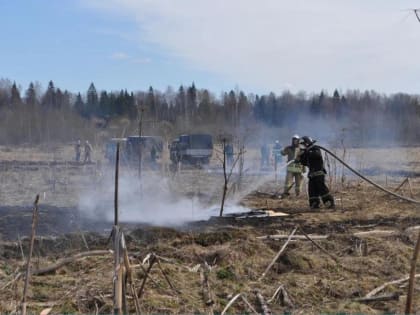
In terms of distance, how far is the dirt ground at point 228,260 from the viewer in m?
5.76

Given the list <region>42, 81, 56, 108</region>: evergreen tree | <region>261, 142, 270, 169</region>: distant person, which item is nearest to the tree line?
<region>42, 81, 56, 108</region>: evergreen tree

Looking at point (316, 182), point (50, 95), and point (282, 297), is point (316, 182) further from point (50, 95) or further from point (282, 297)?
point (50, 95)

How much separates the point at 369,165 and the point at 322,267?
23.3m

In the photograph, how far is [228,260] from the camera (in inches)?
284

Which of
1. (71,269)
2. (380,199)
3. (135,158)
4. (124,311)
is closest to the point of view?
(124,311)

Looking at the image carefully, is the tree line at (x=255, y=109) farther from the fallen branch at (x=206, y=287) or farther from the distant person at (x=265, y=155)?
the fallen branch at (x=206, y=287)

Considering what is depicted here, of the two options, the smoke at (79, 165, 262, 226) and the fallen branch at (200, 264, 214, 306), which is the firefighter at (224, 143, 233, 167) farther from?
the fallen branch at (200, 264, 214, 306)

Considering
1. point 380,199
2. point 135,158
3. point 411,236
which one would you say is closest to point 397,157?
point 135,158

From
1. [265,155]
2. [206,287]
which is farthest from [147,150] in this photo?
[206,287]

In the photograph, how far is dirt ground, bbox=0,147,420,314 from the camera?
5.76 m

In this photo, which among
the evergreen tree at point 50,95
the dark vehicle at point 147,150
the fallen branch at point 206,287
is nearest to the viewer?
the fallen branch at point 206,287

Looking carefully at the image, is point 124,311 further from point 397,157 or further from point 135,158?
point 397,157

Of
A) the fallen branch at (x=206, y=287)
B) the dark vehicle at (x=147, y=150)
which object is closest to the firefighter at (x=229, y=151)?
the dark vehicle at (x=147, y=150)

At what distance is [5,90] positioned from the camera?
66.6 m
